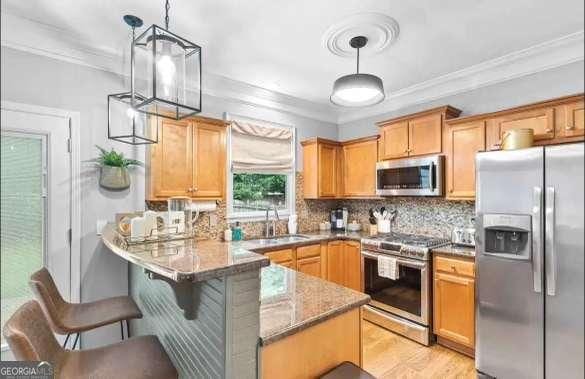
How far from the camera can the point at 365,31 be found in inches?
35.2

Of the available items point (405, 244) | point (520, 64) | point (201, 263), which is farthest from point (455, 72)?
point (405, 244)

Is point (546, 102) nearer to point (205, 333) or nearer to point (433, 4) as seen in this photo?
point (205, 333)

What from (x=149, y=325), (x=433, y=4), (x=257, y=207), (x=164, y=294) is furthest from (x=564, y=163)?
(x=257, y=207)

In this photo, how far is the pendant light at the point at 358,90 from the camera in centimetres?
109

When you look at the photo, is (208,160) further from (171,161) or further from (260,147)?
(260,147)

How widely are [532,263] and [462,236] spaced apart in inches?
82.8

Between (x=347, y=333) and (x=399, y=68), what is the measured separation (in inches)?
52.6

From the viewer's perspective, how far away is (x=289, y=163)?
11.9 feet

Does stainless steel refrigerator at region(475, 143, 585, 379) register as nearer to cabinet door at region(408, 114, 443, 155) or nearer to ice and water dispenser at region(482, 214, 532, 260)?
ice and water dispenser at region(482, 214, 532, 260)

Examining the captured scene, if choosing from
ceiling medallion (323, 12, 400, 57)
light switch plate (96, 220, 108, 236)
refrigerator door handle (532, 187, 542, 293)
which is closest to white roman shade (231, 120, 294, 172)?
light switch plate (96, 220, 108, 236)

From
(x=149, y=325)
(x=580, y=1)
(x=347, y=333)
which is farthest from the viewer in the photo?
(x=149, y=325)

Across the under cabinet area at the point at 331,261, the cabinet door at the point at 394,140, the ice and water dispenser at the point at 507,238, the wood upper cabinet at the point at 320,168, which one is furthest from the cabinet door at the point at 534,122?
the wood upper cabinet at the point at 320,168

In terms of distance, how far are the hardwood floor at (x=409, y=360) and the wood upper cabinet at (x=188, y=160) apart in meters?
2.04

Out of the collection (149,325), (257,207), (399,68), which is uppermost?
(399,68)
